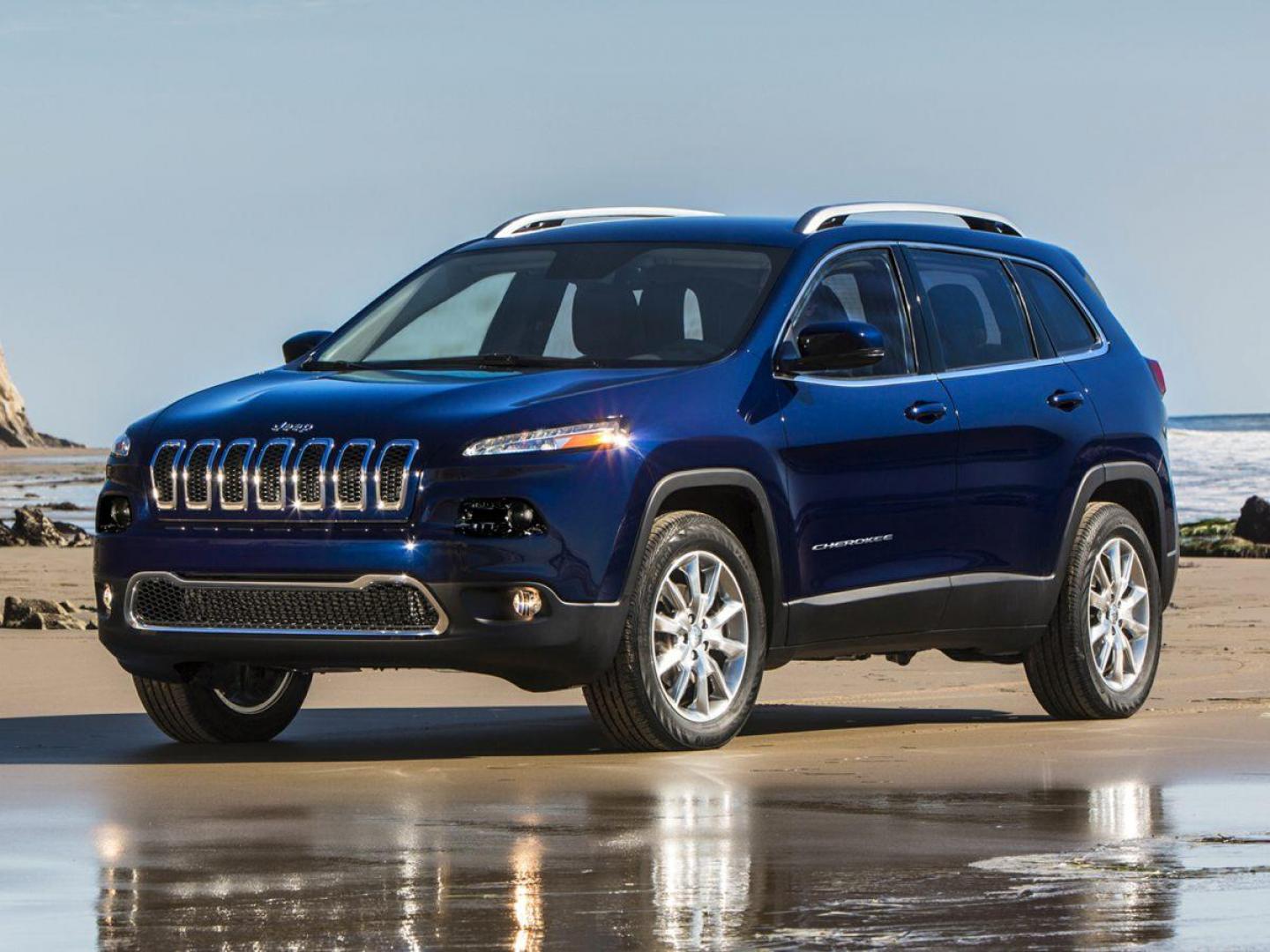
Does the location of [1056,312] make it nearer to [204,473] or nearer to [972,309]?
[972,309]

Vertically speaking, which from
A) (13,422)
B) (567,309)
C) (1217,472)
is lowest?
(567,309)

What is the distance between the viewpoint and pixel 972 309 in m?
10.7

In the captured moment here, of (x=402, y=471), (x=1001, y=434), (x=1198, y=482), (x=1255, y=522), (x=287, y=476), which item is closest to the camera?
(x=402, y=471)

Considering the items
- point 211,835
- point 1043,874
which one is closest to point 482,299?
point 211,835

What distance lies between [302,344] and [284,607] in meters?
1.87

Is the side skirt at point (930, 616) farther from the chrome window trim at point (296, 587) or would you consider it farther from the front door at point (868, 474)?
the chrome window trim at point (296, 587)

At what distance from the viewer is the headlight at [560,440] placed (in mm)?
8672

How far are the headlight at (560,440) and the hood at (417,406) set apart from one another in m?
0.03

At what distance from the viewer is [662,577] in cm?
901

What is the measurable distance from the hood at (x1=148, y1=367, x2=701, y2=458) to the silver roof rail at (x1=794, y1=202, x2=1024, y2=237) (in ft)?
3.81

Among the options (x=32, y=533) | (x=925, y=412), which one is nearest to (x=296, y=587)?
(x=925, y=412)

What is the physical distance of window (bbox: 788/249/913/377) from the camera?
9961 millimetres

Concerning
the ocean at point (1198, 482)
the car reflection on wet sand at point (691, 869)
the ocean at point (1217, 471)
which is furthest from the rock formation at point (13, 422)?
the car reflection on wet sand at point (691, 869)

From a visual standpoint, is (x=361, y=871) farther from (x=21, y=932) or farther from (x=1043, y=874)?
(x=1043, y=874)
